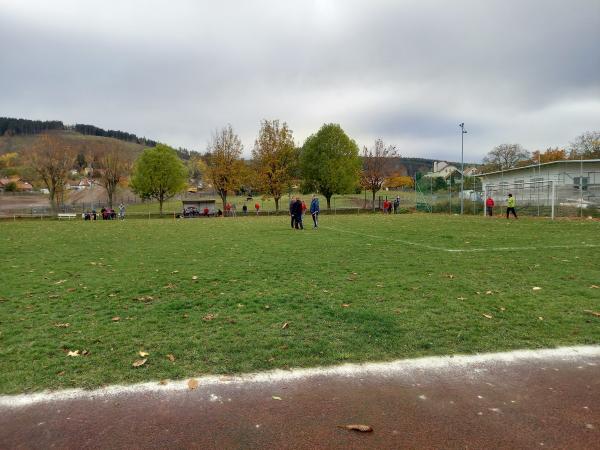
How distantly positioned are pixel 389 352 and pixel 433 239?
11.0 m

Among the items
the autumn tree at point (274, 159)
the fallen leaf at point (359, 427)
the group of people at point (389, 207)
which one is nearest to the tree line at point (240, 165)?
the autumn tree at point (274, 159)

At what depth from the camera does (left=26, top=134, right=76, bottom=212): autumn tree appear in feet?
160

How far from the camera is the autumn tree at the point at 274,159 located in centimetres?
5206

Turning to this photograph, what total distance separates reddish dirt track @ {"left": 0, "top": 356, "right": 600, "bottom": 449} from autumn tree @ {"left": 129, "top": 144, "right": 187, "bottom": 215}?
5457 centimetres

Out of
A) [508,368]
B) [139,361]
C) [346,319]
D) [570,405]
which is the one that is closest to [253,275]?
[346,319]

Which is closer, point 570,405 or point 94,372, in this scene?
point 570,405

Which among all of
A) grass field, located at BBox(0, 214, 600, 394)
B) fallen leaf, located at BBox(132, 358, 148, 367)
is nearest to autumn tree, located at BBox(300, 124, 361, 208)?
grass field, located at BBox(0, 214, 600, 394)

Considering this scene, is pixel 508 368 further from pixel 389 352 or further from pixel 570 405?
pixel 389 352

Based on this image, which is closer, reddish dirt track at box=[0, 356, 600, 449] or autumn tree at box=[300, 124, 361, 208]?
reddish dirt track at box=[0, 356, 600, 449]

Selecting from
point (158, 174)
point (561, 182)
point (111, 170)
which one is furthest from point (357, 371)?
point (111, 170)

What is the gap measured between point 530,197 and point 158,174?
4636 cm

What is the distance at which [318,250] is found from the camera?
12.0m

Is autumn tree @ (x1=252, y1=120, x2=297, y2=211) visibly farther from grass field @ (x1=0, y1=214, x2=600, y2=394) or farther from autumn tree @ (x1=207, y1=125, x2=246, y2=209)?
grass field @ (x1=0, y1=214, x2=600, y2=394)

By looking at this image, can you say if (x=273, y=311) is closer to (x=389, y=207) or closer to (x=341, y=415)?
(x=341, y=415)
